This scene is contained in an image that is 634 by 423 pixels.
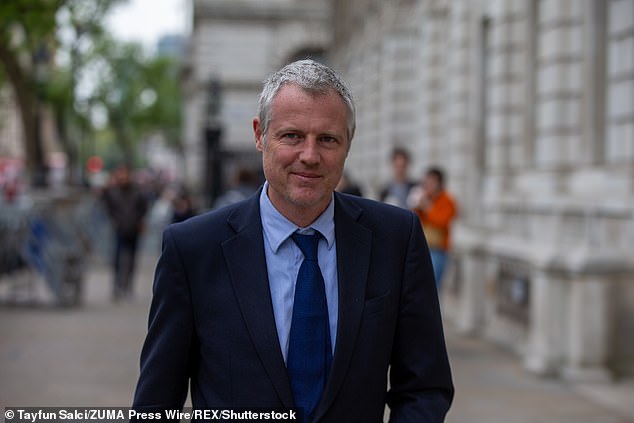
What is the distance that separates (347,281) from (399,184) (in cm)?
749

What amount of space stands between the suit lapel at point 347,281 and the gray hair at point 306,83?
9.6 inches

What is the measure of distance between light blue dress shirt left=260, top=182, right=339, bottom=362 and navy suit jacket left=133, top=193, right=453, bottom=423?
0.03m

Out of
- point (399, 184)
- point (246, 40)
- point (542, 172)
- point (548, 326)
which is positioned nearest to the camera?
point (548, 326)

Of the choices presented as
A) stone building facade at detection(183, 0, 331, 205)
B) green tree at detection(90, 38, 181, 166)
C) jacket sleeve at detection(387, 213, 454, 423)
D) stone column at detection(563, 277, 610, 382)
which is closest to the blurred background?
stone column at detection(563, 277, 610, 382)

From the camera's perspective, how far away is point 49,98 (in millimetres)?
32156

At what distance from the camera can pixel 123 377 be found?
9.20m

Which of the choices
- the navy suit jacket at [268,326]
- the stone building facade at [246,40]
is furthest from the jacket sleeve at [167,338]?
the stone building facade at [246,40]

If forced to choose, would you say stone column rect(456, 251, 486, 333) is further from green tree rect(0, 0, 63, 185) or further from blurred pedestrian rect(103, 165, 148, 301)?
green tree rect(0, 0, 63, 185)

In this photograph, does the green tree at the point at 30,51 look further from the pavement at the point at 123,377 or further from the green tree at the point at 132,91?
the green tree at the point at 132,91

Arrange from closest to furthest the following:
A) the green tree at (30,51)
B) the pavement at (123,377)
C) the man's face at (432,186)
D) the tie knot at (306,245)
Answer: the tie knot at (306,245), the pavement at (123,377), the man's face at (432,186), the green tree at (30,51)

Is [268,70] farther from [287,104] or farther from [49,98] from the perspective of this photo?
[287,104]

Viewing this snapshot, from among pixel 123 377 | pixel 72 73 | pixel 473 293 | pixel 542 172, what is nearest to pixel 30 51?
pixel 72 73

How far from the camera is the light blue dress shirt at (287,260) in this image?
2756 millimetres

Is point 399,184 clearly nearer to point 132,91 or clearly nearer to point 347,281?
point 347,281
